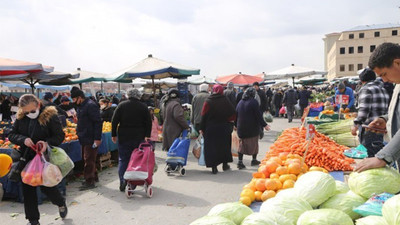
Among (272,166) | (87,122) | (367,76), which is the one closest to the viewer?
(272,166)

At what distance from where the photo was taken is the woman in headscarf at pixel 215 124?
6.73 metres

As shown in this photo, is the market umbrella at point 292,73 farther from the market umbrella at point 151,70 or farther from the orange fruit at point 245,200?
the orange fruit at point 245,200

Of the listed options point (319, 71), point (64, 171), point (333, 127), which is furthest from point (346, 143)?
point (319, 71)

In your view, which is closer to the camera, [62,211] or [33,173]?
[33,173]

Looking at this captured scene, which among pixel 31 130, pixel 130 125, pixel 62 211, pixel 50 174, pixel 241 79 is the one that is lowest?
pixel 62 211

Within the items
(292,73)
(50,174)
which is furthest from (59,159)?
(292,73)

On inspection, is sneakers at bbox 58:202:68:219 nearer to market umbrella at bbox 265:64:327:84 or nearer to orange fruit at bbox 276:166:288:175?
orange fruit at bbox 276:166:288:175

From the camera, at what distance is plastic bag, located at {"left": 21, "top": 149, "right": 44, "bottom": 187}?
3934 mm

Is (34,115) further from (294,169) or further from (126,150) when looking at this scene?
(294,169)

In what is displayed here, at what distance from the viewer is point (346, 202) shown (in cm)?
192

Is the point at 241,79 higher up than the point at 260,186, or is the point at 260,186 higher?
the point at 241,79

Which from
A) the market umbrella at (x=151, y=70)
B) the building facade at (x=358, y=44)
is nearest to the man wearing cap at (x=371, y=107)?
the market umbrella at (x=151, y=70)

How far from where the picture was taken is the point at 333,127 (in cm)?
663

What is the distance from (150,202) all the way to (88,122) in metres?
1.89
